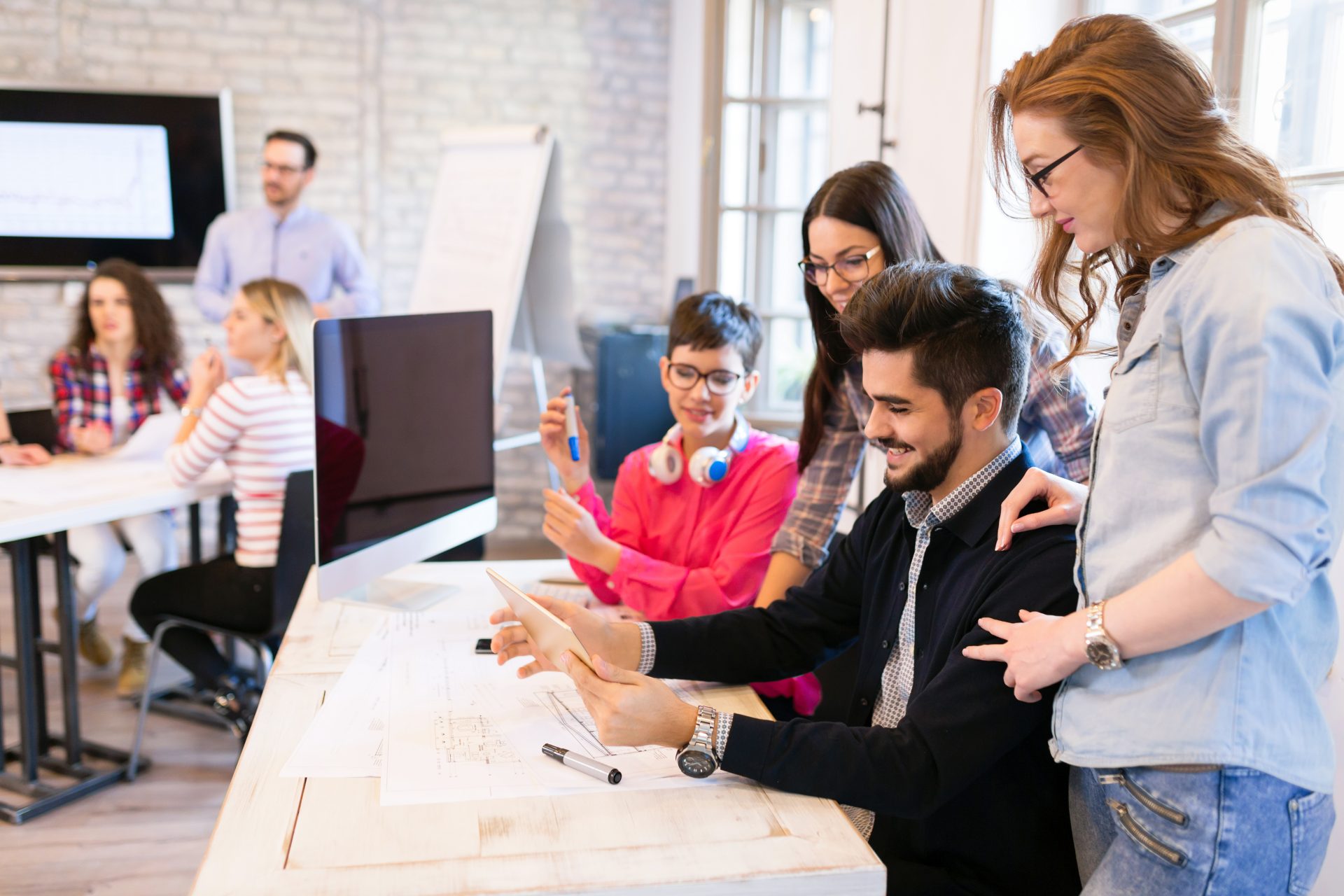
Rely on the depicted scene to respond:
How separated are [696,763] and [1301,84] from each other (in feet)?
5.15

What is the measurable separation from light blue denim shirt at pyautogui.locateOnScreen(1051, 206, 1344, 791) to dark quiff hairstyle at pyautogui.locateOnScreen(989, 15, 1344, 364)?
43 millimetres

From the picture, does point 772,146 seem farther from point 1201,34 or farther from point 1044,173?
point 1044,173

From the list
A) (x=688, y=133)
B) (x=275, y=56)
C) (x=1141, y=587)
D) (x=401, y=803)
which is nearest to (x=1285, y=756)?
(x=1141, y=587)

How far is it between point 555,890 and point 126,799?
2243 mm

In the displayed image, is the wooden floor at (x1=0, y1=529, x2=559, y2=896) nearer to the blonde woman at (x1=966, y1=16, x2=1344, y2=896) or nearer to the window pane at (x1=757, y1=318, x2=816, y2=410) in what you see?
the blonde woman at (x1=966, y1=16, x2=1344, y2=896)

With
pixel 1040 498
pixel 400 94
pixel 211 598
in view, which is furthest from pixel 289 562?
pixel 400 94

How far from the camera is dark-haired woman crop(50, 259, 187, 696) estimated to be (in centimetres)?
349

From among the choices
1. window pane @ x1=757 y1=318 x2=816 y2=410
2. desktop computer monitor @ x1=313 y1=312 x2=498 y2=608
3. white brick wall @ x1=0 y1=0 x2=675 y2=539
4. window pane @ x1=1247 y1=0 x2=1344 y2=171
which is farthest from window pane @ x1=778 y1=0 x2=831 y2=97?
desktop computer monitor @ x1=313 y1=312 x2=498 y2=608

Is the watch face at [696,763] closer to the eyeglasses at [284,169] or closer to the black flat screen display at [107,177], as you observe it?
the eyeglasses at [284,169]

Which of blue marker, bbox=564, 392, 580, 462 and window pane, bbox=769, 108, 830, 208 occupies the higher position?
window pane, bbox=769, 108, 830, 208

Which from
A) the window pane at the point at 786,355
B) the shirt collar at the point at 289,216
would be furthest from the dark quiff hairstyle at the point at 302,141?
the window pane at the point at 786,355

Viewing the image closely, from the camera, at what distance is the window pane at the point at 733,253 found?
4086 millimetres

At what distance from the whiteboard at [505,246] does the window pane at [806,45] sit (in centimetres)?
90

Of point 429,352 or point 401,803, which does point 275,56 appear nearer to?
point 429,352
